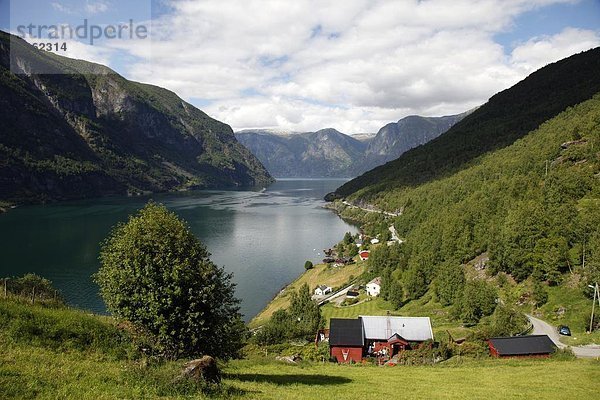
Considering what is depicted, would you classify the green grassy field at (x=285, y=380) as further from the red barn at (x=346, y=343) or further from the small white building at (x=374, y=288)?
the small white building at (x=374, y=288)

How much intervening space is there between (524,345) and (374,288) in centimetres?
4226

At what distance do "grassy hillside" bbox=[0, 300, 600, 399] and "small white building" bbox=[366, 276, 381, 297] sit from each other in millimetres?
48410

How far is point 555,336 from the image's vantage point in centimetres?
4403

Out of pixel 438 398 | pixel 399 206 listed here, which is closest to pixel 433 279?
pixel 438 398

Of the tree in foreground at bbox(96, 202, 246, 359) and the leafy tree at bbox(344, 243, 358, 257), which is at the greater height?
the tree in foreground at bbox(96, 202, 246, 359)

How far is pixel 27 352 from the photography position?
15891 mm

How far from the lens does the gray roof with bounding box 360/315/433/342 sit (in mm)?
47156

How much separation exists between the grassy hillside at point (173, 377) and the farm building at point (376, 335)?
50.1 ft

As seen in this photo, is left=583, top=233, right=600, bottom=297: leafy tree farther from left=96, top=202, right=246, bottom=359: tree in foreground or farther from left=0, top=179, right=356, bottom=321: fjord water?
left=0, top=179, right=356, bottom=321: fjord water

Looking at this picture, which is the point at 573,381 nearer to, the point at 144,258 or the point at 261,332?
the point at 144,258

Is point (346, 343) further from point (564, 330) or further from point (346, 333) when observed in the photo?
point (564, 330)

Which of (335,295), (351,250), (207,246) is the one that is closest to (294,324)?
(335,295)

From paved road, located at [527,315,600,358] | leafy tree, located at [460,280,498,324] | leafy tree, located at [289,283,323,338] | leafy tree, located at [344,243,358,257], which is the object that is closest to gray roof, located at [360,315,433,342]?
leafy tree, located at [289,283,323,338]

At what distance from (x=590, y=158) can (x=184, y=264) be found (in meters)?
84.6
